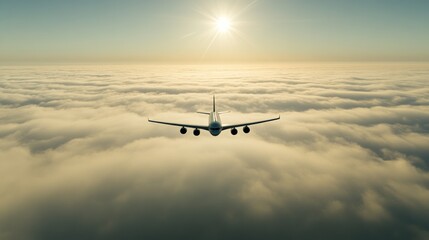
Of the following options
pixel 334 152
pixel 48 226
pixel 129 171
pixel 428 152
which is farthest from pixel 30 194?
pixel 428 152

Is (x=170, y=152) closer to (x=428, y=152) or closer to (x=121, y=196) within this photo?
(x=121, y=196)

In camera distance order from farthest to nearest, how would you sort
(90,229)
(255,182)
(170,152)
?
(170,152), (255,182), (90,229)

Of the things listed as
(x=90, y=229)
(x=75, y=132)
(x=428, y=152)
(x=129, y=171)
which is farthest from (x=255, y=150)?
(x=75, y=132)

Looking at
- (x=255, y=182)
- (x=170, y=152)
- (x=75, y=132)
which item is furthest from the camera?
(x=75, y=132)

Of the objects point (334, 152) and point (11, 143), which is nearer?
point (334, 152)

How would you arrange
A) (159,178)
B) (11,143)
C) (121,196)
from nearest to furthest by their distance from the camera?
(121,196) → (159,178) → (11,143)

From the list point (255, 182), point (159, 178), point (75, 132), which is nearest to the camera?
point (255, 182)

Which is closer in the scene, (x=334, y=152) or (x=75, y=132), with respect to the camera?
(x=334, y=152)

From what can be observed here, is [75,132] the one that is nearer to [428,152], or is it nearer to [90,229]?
[90,229]
